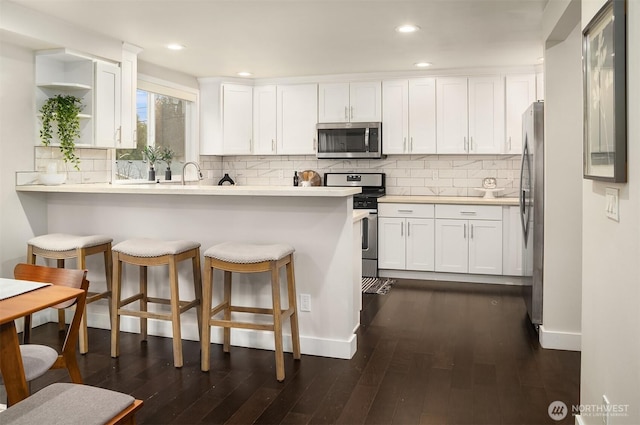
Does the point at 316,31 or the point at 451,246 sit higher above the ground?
the point at 316,31

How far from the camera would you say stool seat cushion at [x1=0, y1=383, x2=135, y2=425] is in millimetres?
1304

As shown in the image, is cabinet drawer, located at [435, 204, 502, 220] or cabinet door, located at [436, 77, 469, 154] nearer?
cabinet drawer, located at [435, 204, 502, 220]

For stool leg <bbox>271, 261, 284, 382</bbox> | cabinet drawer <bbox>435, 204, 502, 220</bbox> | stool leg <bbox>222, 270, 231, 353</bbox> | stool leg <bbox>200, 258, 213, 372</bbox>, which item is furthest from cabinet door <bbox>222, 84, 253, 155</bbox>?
stool leg <bbox>271, 261, 284, 382</bbox>

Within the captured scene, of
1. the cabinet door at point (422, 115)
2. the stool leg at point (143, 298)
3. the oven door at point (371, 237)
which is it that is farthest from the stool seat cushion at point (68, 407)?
the cabinet door at point (422, 115)

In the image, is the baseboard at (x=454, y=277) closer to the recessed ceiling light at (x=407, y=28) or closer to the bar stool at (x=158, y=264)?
the recessed ceiling light at (x=407, y=28)

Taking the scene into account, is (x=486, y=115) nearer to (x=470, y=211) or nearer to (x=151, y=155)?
(x=470, y=211)

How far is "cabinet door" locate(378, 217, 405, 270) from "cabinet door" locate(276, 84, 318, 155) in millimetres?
1288

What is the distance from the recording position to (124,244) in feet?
10.7

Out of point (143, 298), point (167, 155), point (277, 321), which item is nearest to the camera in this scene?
point (277, 321)

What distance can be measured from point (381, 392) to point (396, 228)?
306 cm

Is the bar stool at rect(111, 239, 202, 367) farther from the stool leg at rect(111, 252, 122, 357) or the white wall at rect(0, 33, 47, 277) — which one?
the white wall at rect(0, 33, 47, 277)

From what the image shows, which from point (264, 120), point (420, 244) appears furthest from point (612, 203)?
point (264, 120)

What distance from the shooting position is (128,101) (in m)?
4.55

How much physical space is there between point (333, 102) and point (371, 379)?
12.7 ft
